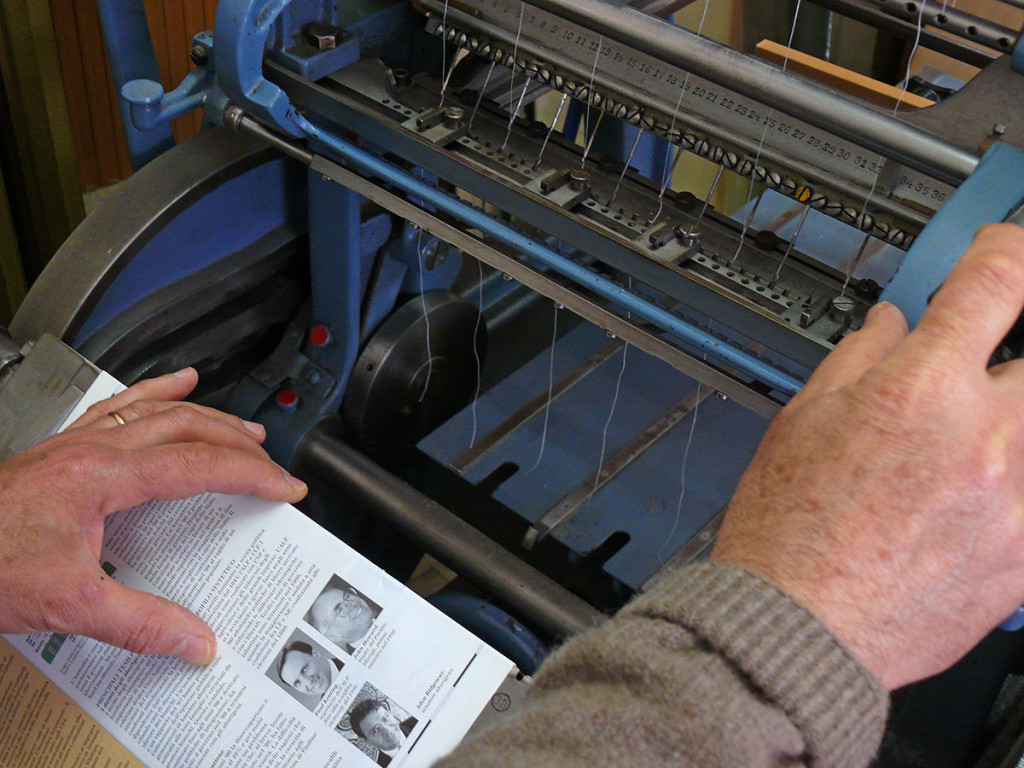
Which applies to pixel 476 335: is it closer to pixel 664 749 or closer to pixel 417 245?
pixel 417 245

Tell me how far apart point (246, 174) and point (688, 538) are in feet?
2.68

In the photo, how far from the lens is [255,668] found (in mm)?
1067

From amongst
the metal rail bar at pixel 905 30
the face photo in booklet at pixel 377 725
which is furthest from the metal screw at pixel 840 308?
the face photo in booklet at pixel 377 725

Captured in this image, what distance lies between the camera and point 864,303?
46.3 inches

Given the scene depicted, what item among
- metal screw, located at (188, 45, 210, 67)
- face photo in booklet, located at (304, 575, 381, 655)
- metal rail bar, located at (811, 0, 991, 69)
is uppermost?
metal rail bar, located at (811, 0, 991, 69)

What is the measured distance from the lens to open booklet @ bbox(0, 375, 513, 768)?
1.02m

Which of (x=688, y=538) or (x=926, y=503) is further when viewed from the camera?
(x=688, y=538)

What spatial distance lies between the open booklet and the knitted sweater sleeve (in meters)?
0.36

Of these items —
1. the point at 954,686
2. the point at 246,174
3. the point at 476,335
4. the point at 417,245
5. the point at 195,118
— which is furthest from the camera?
the point at 195,118

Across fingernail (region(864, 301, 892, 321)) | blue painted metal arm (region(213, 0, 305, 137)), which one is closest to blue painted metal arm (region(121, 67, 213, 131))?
blue painted metal arm (region(213, 0, 305, 137))

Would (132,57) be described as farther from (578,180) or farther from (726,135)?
(726,135)

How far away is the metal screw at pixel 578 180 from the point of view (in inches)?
50.5

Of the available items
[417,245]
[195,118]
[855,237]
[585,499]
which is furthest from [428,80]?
[195,118]

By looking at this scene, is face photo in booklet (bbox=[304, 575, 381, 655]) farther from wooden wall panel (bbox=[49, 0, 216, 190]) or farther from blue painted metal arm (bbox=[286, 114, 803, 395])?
wooden wall panel (bbox=[49, 0, 216, 190])
